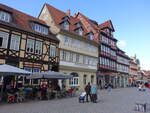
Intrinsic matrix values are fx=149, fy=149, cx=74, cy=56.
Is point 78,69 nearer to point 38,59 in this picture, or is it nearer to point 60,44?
point 60,44

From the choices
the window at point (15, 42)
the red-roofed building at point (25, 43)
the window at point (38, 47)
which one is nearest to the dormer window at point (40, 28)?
the red-roofed building at point (25, 43)

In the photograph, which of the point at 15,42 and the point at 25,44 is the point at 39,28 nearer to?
the point at 25,44

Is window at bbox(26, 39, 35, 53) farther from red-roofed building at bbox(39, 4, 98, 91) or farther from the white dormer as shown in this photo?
red-roofed building at bbox(39, 4, 98, 91)

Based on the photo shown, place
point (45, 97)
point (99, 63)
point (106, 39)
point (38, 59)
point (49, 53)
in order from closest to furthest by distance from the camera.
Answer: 1. point (45, 97)
2. point (38, 59)
3. point (49, 53)
4. point (99, 63)
5. point (106, 39)

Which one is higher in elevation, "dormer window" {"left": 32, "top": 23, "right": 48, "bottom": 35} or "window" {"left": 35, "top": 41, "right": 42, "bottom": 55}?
"dormer window" {"left": 32, "top": 23, "right": 48, "bottom": 35}

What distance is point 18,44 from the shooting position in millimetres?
18094

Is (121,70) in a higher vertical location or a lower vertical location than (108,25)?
lower

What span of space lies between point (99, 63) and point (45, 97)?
2105 centimetres

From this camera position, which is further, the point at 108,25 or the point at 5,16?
the point at 108,25

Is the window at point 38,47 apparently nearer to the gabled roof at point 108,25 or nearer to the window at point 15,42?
the window at point 15,42

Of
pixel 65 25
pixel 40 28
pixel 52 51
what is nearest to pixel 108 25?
pixel 65 25

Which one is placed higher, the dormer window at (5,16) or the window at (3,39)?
the dormer window at (5,16)

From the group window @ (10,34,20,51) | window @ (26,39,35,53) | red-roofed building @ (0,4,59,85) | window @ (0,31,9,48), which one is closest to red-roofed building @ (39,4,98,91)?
red-roofed building @ (0,4,59,85)

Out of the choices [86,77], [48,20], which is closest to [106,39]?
[86,77]
